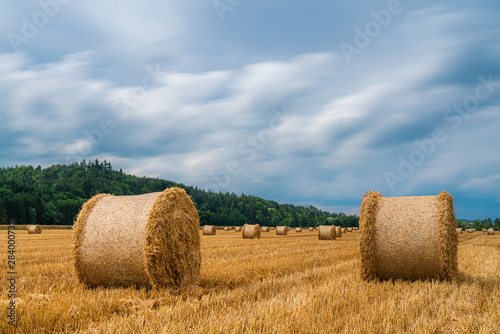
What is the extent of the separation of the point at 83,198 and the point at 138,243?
333ft

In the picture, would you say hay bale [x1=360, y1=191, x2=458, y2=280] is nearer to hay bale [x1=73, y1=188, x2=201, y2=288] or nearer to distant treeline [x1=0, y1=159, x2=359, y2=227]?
hay bale [x1=73, y1=188, x2=201, y2=288]

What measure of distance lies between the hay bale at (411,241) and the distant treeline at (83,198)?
1749 inches

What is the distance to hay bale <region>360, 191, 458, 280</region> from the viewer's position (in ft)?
28.5

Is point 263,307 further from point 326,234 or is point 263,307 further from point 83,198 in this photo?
point 83,198

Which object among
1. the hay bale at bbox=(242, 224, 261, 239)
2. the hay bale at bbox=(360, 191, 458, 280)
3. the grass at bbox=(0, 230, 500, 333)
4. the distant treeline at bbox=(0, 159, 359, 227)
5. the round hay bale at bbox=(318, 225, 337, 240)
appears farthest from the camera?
the distant treeline at bbox=(0, 159, 359, 227)

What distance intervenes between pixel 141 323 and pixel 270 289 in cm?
313

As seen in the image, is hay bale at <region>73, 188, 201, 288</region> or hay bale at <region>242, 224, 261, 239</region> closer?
hay bale at <region>73, 188, 201, 288</region>

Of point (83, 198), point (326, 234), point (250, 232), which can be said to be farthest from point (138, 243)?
point (83, 198)

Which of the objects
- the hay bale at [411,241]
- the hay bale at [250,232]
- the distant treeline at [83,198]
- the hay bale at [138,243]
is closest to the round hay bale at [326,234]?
the hay bale at [250,232]

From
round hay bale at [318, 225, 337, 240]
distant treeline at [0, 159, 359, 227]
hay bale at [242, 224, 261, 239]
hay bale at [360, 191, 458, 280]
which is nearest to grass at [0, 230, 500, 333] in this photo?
hay bale at [360, 191, 458, 280]

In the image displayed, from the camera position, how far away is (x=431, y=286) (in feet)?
→ 26.4

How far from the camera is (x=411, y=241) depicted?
882 centimetres

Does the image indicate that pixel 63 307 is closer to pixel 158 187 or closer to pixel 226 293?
pixel 226 293

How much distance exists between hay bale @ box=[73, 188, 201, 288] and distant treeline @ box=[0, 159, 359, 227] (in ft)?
144
